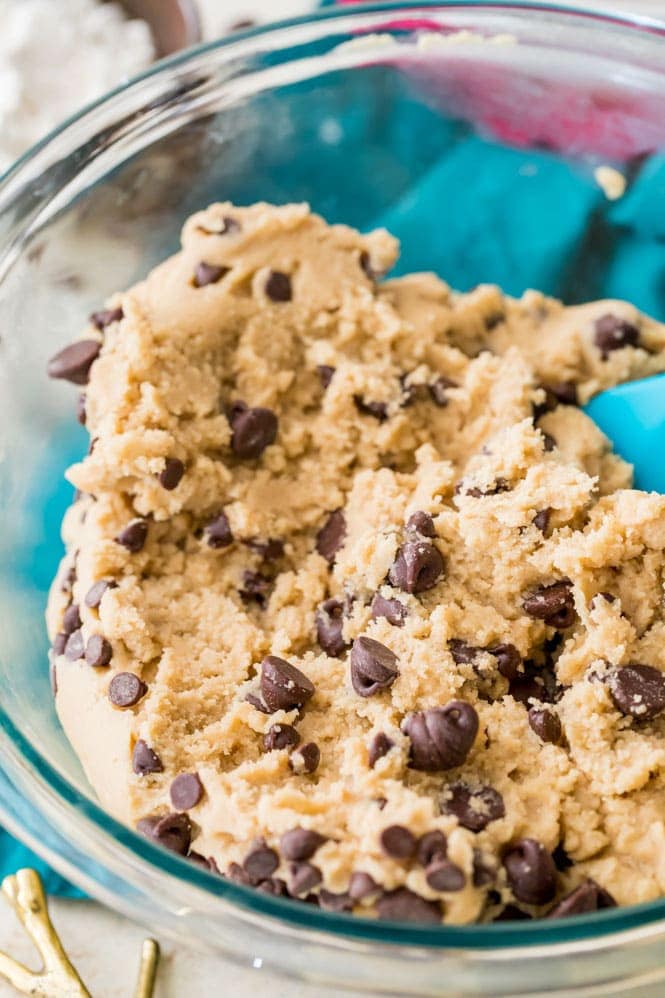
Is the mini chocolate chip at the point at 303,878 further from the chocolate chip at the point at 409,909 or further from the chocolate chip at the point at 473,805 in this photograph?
the chocolate chip at the point at 473,805

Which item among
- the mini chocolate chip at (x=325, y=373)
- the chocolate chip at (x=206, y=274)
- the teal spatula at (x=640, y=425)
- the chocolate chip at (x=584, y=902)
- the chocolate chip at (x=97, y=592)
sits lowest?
the chocolate chip at (x=584, y=902)

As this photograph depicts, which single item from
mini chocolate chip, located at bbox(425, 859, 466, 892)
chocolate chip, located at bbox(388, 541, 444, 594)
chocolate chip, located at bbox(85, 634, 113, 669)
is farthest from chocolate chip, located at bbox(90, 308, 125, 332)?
mini chocolate chip, located at bbox(425, 859, 466, 892)

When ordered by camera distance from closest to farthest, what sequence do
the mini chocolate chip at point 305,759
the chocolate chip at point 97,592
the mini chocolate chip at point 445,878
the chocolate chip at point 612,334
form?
the mini chocolate chip at point 445,878
the mini chocolate chip at point 305,759
the chocolate chip at point 97,592
the chocolate chip at point 612,334

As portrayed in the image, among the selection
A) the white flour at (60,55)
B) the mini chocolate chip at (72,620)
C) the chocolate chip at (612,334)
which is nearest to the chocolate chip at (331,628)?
the mini chocolate chip at (72,620)

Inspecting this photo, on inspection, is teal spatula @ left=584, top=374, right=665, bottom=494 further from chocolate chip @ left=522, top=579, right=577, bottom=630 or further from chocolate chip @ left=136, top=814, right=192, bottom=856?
chocolate chip @ left=136, top=814, right=192, bottom=856

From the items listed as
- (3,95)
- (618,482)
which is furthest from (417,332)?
(3,95)

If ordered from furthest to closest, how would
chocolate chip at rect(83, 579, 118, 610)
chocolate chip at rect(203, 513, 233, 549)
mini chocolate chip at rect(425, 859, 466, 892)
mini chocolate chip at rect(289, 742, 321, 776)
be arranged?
chocolate chip at rect(203, 513, 233, 549)
chocolate chip at rect(83, 579, 118, 610)
mini chocolate chip at rect(289, 742, 321, 776)
mini chocolate chip at rect(425, 859, 466, 892)

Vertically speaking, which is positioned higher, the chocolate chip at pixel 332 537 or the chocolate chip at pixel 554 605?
the chocolate chip at pixel 332 537
